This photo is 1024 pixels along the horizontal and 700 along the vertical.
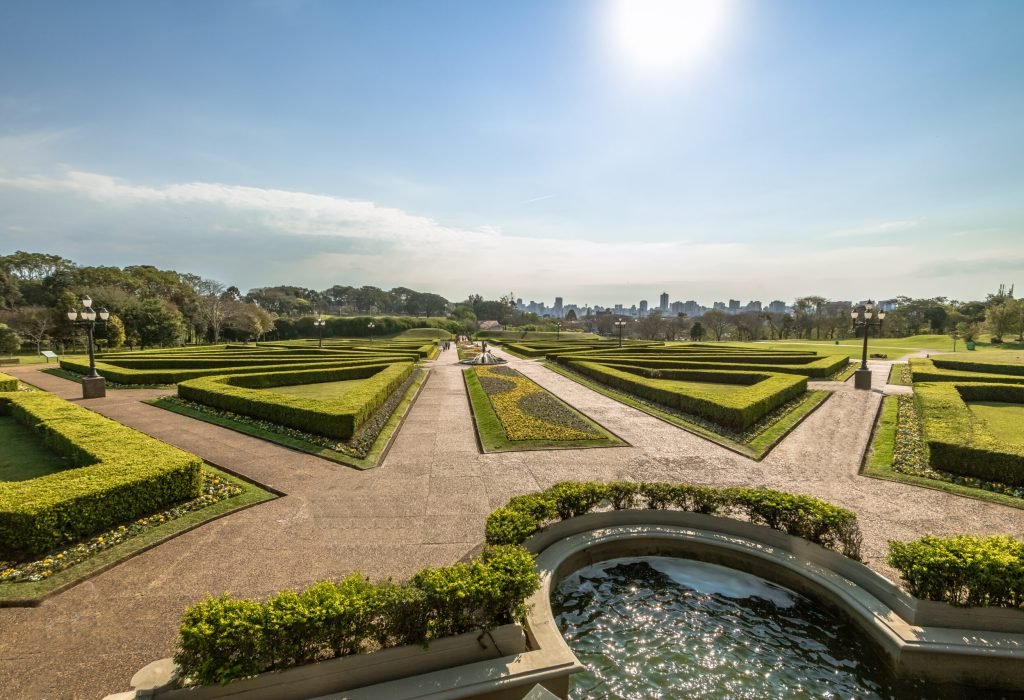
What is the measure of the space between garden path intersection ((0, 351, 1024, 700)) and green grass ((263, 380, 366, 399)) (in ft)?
14.8

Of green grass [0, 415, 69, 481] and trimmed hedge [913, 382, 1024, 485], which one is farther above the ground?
trimmed hedge [913, 382, 1024, 485]

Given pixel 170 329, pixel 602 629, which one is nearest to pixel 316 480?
pixel 602 629

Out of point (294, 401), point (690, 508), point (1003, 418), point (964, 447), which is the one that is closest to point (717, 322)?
point (1003, 418)

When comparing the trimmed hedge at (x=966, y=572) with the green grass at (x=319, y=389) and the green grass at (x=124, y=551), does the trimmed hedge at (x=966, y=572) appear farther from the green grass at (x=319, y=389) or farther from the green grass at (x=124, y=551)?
the green grass at (x=319, y=389)

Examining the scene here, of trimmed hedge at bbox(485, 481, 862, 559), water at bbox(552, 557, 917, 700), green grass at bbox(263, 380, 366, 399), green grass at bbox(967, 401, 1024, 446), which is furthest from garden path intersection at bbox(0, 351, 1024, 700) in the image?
green grass at bbox(263, 380, 366, 399)

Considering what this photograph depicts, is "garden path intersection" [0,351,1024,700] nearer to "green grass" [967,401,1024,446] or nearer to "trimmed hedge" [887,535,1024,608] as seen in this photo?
"trimmed hedge" [887,535,1024,608]

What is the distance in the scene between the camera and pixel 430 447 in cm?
1253

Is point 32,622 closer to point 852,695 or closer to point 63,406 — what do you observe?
point 852,695

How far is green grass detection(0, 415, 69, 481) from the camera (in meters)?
9.96

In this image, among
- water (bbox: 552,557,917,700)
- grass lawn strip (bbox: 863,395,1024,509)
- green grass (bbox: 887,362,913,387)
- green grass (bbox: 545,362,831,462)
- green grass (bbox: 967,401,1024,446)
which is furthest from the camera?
green grass (bbox: 887,362,913,387)

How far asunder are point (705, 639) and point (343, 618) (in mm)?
4390

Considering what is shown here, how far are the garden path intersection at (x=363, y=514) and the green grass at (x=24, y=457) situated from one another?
2282mm

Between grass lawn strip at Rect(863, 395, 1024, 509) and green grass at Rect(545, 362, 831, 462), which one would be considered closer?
grass lawn strip at Rect(863, 395, 1024, 509)

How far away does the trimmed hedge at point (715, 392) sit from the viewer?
14.7 meters
